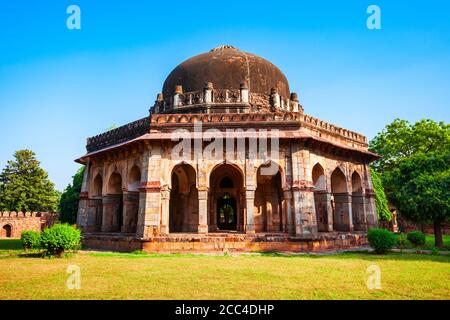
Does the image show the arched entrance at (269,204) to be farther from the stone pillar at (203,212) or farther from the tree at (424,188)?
the tree at (424,188)

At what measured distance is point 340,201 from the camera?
15000 mm

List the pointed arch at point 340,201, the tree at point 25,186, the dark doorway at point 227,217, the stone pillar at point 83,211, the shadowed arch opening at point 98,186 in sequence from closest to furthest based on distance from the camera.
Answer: the pointed arch at point 340,201, the stone pillar at point 83,211, the shadowed arch opening at point 98,186, the dark doorway at point 227,217, the tree at point 25,186

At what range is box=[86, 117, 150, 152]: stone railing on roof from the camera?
45.4ft

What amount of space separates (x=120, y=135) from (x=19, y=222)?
22.7 metres

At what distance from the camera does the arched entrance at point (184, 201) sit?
1508cm

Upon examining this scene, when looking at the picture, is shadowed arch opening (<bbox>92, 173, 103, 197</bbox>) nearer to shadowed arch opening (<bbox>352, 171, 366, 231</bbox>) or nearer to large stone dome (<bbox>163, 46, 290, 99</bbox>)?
large stone dome (<bbox>163, 46, 290, 99</bbox>)

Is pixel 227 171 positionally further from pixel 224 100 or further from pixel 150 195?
pixel 150 195

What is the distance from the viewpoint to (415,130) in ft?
84.7

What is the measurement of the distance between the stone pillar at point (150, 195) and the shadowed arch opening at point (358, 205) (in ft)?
31.1

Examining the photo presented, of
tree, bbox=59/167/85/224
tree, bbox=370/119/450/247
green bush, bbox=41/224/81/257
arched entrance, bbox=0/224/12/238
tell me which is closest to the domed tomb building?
tree, bbox=370/119/450/247

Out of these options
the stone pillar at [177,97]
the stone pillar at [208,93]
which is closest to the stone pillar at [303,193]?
the stone pillar at [208,93]

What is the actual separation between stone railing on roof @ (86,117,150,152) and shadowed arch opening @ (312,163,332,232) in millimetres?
7531

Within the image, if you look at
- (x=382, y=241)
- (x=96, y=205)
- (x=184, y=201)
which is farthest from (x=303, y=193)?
(x=96, y=205)
